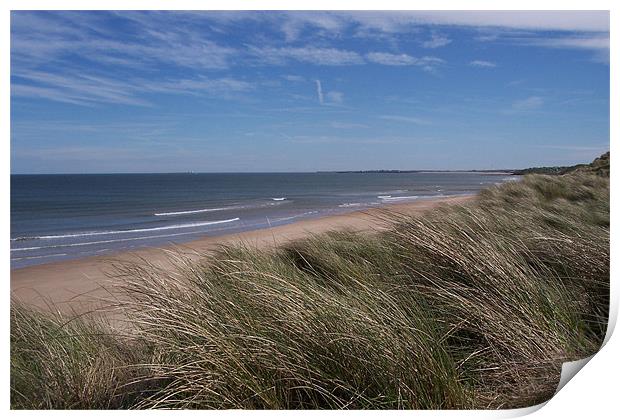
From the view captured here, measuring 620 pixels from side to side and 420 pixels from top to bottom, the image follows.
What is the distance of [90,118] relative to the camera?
176 inches

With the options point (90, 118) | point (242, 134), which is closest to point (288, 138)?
point (242, 134)

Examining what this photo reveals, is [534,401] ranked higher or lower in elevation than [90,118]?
lower

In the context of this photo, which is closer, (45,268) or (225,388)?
(225,388)

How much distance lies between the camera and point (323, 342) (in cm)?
202

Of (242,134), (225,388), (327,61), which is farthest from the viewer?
(242,134)

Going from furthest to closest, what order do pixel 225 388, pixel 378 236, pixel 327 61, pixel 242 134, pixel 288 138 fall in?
pixel 288 138, pixel 242 134, pixel 327 61, pixel 378 236, pixel 225 388

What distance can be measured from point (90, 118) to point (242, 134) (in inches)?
70.2

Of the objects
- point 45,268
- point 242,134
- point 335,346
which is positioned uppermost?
point 242,134

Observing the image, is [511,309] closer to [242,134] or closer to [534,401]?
[534,401]

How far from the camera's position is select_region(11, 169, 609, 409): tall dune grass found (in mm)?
1973

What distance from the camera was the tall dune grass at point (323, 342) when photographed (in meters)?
1.97
